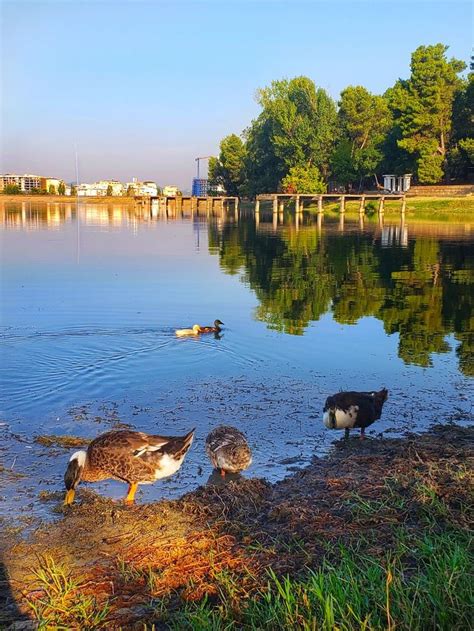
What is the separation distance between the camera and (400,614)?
149 inches

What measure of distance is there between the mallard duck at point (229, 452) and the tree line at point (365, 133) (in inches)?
2758

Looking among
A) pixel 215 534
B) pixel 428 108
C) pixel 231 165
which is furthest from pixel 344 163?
pixel 215 534

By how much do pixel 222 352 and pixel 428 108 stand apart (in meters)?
71.0

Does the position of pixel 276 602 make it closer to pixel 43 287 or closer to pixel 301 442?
pixel 301 442

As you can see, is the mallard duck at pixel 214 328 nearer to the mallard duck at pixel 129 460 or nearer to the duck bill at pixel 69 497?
the mallard duck at pixel 129 460

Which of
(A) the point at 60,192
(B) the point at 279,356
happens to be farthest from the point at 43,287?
(A) the point at 60,192

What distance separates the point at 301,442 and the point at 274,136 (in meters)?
92.1

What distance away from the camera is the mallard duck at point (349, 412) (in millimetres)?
8492

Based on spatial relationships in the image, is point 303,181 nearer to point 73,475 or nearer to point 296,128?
point 296,128

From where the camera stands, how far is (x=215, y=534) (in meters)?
5.57

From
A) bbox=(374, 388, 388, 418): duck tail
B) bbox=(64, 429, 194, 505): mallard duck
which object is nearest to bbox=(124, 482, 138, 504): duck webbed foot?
bbox=(64, 429, 194, 505): mallard duck

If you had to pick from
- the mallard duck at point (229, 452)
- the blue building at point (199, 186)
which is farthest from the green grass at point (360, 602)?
the blue building at point (199, 186)

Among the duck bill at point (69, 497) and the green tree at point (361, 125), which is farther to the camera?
the green tree at point (361, 125)

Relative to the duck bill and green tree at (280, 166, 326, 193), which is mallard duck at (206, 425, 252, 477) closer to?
the duck bill
